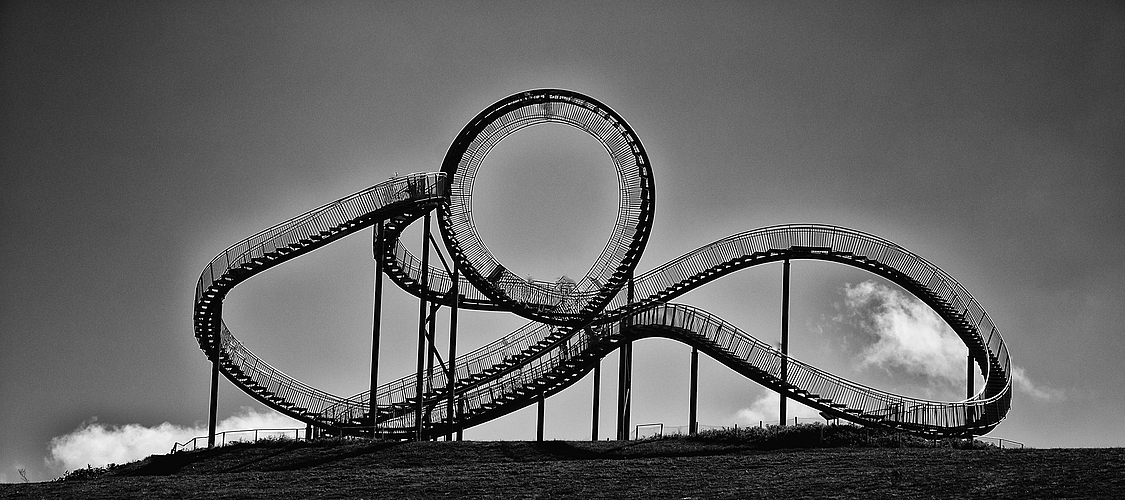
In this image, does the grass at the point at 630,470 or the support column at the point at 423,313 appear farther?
the support column at the point at 423,313

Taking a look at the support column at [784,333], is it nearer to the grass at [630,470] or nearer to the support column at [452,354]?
the grass at [630,470]

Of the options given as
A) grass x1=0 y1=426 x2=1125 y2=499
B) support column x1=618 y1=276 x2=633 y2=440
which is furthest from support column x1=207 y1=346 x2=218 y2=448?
support column x1=618 y1=276 x2=633 y2=440

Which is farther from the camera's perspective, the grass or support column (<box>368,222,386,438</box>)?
support column (<box>368,222,386,438</box>)

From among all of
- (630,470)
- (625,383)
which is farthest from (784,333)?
(630,470)

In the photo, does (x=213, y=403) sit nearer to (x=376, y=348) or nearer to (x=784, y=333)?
(x=376, y=348)

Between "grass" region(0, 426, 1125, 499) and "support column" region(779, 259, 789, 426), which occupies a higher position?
"support column" region(779, 259, 789, 426)

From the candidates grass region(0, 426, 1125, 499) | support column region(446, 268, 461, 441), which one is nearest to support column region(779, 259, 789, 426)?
grass region(0, 426, 1125, 499)

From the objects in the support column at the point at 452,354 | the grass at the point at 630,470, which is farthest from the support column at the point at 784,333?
the support column at the point at 452,354

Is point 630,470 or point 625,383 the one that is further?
point 625,383

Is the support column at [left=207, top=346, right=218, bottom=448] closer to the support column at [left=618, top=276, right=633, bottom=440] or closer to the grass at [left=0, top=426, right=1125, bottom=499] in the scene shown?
the grass at [left=0, top=426, right=1125, bottom=499]
